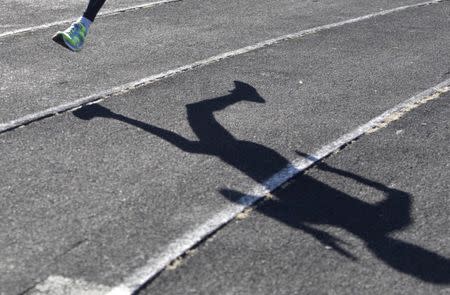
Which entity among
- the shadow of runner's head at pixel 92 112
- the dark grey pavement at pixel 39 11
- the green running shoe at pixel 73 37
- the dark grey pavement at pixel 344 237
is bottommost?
the dark grey pavement at pixel 39 11

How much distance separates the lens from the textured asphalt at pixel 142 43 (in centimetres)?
1042

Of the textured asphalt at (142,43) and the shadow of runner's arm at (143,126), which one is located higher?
the shadow of runner's arm at (143,126)

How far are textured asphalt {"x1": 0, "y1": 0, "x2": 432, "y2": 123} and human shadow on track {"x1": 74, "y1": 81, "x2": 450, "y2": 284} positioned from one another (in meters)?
0.85

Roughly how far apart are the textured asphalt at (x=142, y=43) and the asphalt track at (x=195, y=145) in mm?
39

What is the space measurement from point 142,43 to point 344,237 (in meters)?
6.42

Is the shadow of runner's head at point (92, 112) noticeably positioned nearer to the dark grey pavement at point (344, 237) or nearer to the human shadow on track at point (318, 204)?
the human shadow on track at point (318, 204)

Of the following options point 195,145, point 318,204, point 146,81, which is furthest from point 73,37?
point 318,204

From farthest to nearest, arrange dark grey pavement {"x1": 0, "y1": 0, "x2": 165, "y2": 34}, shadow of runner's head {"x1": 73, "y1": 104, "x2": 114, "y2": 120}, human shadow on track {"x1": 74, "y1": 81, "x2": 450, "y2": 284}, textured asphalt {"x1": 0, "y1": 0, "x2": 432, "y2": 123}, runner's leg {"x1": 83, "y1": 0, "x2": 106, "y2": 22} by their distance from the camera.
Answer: dark grey pavement {"x1": 0, "y1": 0, "x2": 165, "y2": 34}
runner's leg {"x1": 83, "y1": 0, "x2": 106, "y2": 22}
textured asphalt {"x1": 0, "y1": 0, "x2": 432, "y2": 123}
shadow of runner's head {"x1": 73, "y1": 104, "x2": 114, "y2": 120}
human shadow on track {"x1": 74, "y1": 81, "x2": 450, "y2": 284}

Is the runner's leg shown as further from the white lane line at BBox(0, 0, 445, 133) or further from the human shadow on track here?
the human shadow on track

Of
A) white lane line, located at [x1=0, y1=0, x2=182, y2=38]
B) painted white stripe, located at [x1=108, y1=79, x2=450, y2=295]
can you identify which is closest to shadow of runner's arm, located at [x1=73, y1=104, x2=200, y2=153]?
painted white stripe, located at [x1=108, y1=79, x2=450, y2=295]

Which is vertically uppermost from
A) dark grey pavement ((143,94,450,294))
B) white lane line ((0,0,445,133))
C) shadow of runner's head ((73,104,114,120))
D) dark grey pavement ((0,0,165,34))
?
dark grey pavement ((143,94,450,294))

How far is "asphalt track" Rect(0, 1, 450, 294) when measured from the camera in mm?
6262

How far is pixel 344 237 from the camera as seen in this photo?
6.83 meters

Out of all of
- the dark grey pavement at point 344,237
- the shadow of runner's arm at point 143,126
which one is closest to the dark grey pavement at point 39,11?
the shadow of runner's arm at point 143,126
